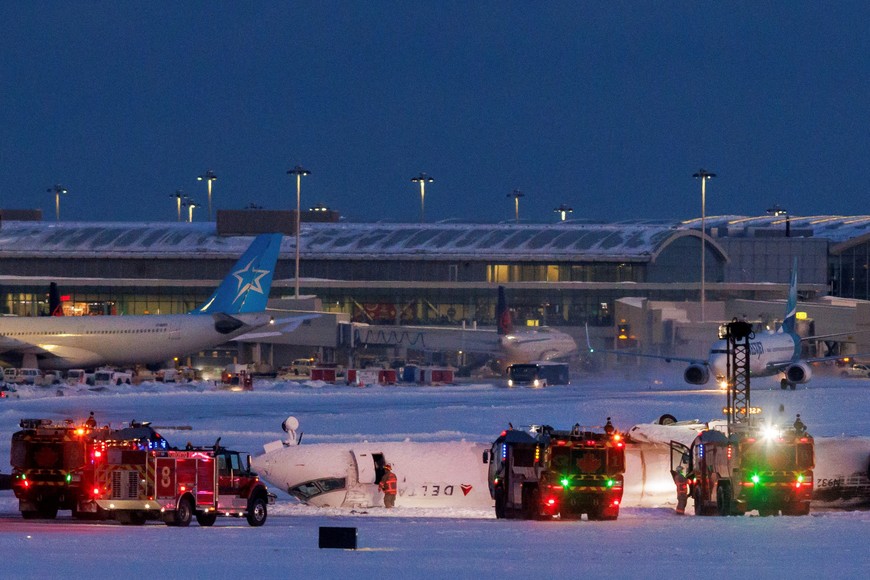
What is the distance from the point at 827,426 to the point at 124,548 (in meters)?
34.9

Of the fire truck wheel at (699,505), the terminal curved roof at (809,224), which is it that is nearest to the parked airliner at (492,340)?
the terminal curved roof at (809,224)

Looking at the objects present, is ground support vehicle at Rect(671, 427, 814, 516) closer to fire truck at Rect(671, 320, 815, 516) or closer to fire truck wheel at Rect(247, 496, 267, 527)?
fire truck at Rect(671, 320, 815, 516)

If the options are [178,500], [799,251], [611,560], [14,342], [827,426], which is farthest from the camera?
[799,251]

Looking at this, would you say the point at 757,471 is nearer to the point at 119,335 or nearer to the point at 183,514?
the point at 183,514

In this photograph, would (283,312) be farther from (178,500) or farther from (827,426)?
(178,500)

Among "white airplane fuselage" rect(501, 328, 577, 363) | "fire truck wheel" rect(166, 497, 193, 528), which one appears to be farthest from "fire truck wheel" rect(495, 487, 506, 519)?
"white airplane fuselage" rect(501, 328, 577, 363)

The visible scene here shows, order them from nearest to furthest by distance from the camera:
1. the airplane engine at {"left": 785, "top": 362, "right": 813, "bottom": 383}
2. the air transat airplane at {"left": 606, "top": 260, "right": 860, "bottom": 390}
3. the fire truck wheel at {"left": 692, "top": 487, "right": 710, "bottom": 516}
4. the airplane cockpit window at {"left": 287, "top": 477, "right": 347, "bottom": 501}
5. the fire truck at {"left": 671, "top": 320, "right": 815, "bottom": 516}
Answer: the fire truck at {"left": 671, "top": 320, "right": 815, "bottom": 516}, the fire truck wheel at {"left": 692, "top": 487, "right": 710, "bottom": 516}, the airplane cockpit window at {"left": 287, "top": 477, "right": 347, "bottom": 501}, the air transat airplane at {"left": 606, "top": 260, "right": 860, "bottom": 390}, the airplane engine at {"left": 785, "top": 362, "right": 813, "bottom": 383}

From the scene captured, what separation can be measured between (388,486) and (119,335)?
52337mm

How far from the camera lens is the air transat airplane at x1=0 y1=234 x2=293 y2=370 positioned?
83625 millimetres

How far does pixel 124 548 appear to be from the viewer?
22125 mm

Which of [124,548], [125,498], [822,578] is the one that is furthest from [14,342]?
[822,578]

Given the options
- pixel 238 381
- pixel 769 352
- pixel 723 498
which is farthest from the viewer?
pixel 238 381

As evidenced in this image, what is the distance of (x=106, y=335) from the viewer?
84.1 m

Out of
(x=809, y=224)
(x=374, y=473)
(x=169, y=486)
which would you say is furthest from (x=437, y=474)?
(x=809, y=224)
